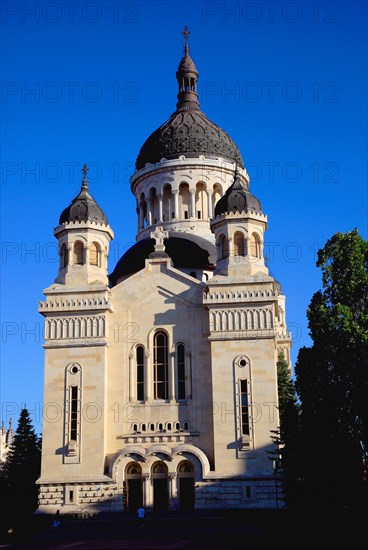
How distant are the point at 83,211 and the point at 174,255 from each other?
728 cm

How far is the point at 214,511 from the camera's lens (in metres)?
37.8

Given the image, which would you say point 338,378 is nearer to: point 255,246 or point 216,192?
point 255,246

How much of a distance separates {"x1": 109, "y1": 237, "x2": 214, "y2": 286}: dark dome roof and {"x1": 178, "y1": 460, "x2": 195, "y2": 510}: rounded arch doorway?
14120 mm

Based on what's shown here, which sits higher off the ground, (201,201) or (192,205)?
(201,201)

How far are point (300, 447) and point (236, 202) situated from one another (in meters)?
16.7

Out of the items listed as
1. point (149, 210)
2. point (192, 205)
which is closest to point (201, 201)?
point (192, 205)

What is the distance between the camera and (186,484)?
3972 centimetres

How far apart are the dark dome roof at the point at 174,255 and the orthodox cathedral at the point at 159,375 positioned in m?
4.10

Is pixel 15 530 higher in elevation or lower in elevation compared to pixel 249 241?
lower

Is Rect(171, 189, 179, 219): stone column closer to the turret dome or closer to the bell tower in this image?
the turret dome

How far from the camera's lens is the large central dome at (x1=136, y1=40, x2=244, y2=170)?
55.2 m

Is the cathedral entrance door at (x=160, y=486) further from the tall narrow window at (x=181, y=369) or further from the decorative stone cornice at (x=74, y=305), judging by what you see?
the decorative stone cornice at (x=74, y=305)

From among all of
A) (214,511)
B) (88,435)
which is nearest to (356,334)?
(214,511)

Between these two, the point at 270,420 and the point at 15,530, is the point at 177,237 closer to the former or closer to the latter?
the point at 270,420
